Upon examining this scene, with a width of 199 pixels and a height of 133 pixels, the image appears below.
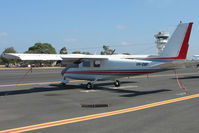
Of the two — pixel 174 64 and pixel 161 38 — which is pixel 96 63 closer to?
pixel 174 64

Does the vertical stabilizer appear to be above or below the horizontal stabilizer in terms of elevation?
above

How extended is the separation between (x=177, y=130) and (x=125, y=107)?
3.89 metres

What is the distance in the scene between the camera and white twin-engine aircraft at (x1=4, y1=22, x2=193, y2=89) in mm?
15367

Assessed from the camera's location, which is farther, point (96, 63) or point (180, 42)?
point (96, 63)

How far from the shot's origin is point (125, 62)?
57.8 feet

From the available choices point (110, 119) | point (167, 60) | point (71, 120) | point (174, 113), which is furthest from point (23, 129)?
point (167, 60)

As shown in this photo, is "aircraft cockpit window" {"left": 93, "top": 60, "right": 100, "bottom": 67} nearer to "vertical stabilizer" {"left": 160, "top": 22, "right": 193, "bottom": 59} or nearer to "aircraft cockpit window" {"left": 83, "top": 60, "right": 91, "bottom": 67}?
"aircraft cockpit window" {"left": 83, "top": 60, "right": 91, "bottom": 67}

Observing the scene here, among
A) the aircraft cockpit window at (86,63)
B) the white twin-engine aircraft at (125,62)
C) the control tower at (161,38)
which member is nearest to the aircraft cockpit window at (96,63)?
the white twin-engine aircraft at (125,62)

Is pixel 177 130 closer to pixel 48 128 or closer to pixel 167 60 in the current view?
pixel 48 128

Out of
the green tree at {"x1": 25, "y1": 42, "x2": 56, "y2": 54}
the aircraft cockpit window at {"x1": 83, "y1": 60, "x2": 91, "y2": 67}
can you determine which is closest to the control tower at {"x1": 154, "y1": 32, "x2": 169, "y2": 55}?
the green tree at {"x1": 25, "y1": 42, "x2": 56, "y2": 54}

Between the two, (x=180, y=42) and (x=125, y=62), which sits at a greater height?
(x=180, y=42)

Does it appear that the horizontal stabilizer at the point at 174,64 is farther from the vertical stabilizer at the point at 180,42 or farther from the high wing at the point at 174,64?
the vertical stabilizer at the point at 180,42

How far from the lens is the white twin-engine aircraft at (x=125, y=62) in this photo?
15367 mm

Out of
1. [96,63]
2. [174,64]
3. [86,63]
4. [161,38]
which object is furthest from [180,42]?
[161,38]
